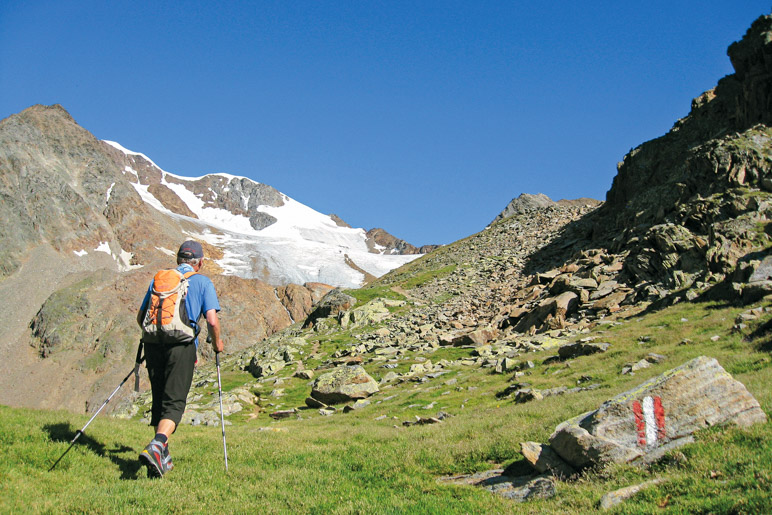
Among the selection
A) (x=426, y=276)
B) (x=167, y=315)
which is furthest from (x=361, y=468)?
(x=426, y=276)

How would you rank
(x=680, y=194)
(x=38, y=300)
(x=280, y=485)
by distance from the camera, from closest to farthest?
(x=280, y=485)
(x=680, y=194)
(x=38, y=300)

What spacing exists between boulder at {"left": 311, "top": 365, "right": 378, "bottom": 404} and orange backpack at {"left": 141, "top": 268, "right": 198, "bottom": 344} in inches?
829

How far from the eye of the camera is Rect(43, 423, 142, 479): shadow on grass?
366 inches

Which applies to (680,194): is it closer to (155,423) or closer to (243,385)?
(243,385)

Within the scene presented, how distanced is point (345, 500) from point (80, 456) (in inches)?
218

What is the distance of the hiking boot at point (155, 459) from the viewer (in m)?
8.51

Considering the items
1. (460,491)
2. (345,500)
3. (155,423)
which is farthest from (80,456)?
(460,491)

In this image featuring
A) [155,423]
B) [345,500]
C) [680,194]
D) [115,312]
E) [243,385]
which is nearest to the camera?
[345,500]

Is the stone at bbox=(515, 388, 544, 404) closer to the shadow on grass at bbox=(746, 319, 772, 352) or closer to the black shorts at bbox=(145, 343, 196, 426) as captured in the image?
the shadow on grass at bbox=(746, 319, 772, 352)

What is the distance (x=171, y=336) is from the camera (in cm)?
910

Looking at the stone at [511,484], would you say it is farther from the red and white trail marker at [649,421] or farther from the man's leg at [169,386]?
the man's leg at [169,386]

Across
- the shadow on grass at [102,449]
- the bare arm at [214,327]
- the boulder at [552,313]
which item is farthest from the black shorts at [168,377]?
the boulder at [552,313]

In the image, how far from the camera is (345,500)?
8.09m

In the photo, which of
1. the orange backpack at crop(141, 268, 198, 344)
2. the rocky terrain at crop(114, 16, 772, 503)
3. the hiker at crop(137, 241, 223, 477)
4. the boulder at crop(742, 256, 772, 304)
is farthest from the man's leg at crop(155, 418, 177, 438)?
the boulder at crop(742, 256, 772, 304)
